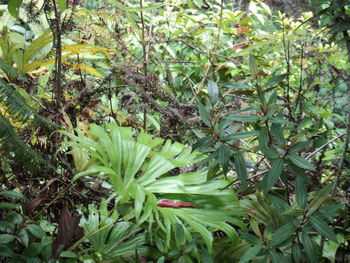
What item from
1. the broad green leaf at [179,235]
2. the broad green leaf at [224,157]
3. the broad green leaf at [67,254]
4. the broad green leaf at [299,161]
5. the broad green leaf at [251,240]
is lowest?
the broad green leaf at [67,254]

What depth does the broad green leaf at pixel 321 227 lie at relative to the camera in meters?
1.05

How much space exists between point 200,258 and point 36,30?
4.77 feet

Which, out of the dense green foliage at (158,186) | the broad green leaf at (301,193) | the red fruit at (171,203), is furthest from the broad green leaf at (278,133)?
the red fruit at (171,203)

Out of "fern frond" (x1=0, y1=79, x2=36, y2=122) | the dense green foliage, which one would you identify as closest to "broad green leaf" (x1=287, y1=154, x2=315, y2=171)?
the dense green foliage

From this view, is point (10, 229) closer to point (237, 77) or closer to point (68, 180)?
point (68, 180)

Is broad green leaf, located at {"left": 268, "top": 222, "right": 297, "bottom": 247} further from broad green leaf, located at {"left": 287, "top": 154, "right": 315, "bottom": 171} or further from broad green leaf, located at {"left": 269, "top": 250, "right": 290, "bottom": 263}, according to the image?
broad green leaf, located at {"left": 287, "top": 154, "right": 315, "bottom": 171}

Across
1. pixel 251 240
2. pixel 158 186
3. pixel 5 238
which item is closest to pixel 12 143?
pixel 5 238

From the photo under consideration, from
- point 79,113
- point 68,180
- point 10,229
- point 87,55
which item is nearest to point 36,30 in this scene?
point 87,55

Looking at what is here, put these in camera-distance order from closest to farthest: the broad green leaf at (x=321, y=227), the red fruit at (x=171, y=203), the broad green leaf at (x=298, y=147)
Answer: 1. the broad green leaf at (x=321, y=227)
2. the broad green leaf at (x=298, y=147)
3. the red fruit at (x=171, y=203)

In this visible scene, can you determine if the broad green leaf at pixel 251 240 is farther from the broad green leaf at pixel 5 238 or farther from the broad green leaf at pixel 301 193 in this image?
the broad green leaf at pixel 5 238

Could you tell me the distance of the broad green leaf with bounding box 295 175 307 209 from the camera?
3.69ft

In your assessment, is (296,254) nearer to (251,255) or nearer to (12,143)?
(251,255)

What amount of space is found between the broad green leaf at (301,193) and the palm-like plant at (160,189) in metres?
0.24

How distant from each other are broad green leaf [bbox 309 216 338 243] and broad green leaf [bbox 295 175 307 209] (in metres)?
0.04
